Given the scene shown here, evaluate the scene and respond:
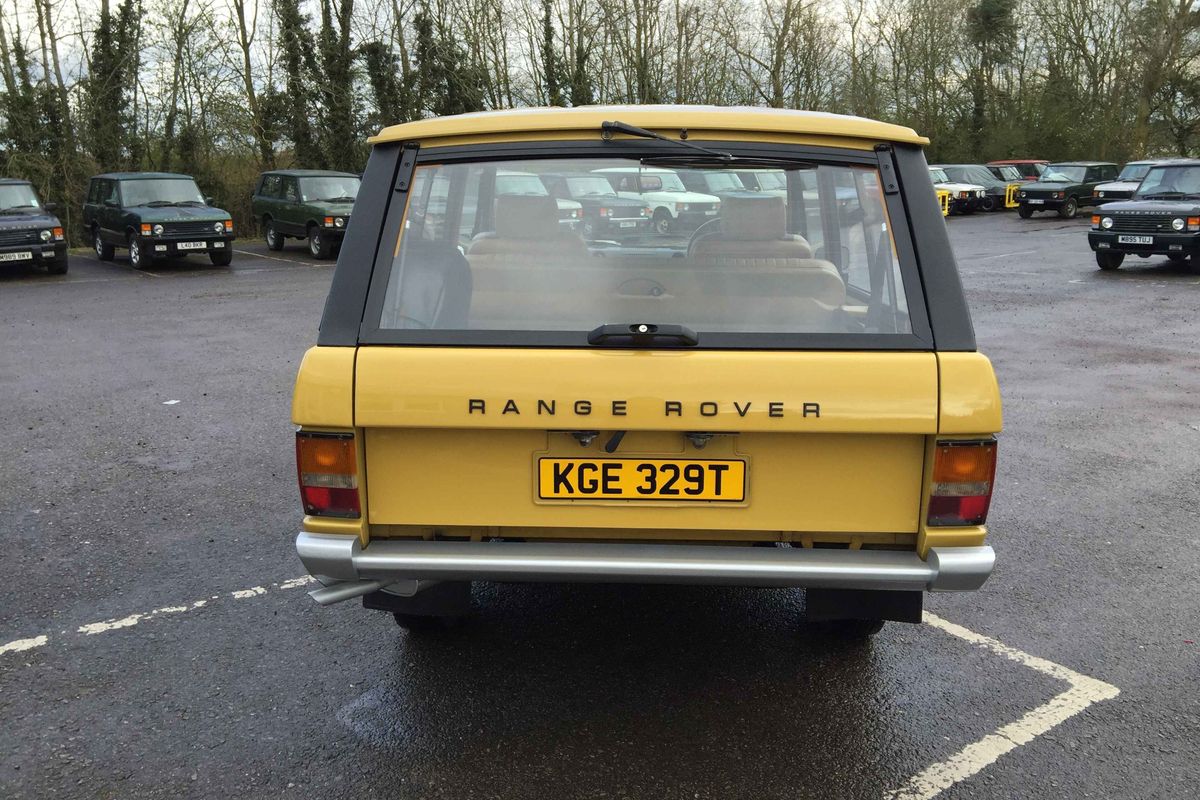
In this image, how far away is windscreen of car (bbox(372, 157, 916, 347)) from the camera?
3072 mm

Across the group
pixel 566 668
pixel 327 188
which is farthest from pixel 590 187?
pixel 327 188

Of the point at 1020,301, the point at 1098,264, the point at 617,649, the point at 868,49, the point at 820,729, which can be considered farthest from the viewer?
the point at 868,49

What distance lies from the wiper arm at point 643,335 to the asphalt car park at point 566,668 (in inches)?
52.0

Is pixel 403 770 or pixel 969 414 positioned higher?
pixel 969 414

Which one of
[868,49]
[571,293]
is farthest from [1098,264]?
[868,49]

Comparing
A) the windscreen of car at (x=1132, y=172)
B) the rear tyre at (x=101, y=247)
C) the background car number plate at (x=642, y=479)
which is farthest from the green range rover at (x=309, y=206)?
the windscreen of car at (x=1132, y=172)

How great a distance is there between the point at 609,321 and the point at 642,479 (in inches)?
19.2

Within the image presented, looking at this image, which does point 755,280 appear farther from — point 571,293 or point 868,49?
point 868,49

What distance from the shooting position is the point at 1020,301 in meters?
14.6

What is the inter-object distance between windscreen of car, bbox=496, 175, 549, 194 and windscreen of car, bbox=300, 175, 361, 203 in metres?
19.4

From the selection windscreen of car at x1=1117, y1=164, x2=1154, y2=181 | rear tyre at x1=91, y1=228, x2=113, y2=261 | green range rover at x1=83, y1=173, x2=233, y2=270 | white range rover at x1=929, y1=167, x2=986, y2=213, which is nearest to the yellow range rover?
green range rover at x1=83, y1=173, x2=233, y2=270

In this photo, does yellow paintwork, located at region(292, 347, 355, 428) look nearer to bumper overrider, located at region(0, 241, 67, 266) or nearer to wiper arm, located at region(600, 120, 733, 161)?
wiper arm, located at region(600, 120, 733, 161)

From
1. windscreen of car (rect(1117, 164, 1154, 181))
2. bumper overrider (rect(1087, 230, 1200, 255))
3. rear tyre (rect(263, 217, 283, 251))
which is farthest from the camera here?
windscreen of car (rect(1117, 164, 1154, 181))

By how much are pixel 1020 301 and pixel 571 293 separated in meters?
13.1
